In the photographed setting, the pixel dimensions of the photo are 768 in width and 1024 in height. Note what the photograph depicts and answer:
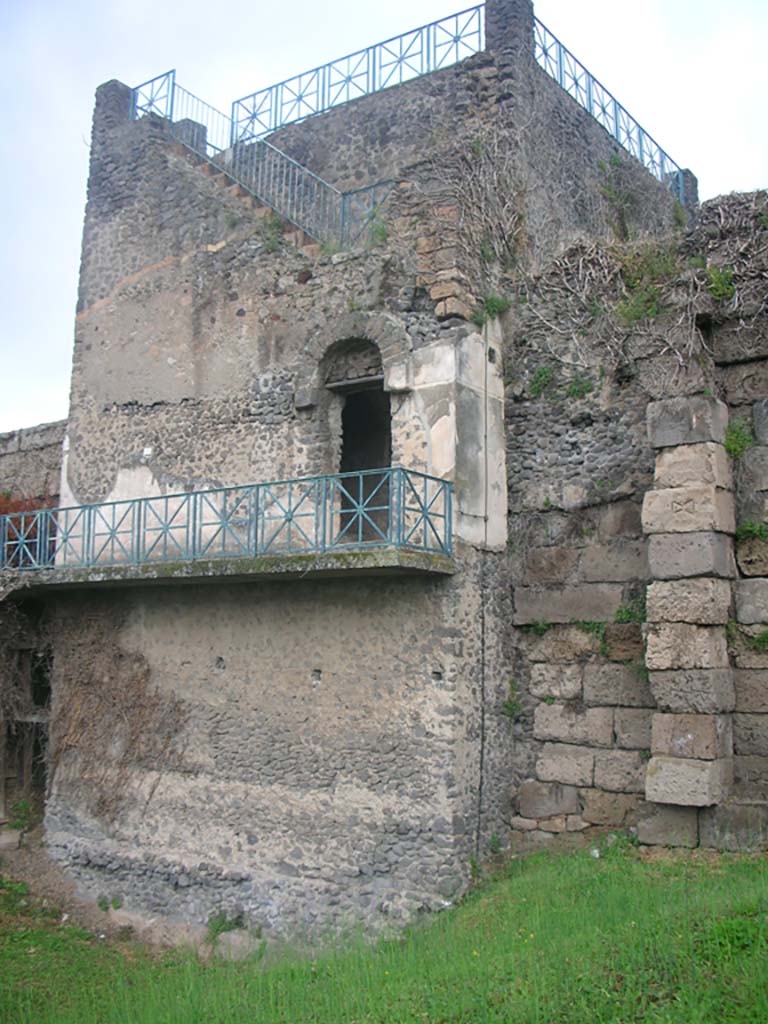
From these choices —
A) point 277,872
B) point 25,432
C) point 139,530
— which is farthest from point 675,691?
point 25,432

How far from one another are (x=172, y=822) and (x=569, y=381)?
6524 mm

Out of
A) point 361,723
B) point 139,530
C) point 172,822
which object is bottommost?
point 172,822

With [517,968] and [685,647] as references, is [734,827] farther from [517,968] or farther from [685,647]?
[517,968]

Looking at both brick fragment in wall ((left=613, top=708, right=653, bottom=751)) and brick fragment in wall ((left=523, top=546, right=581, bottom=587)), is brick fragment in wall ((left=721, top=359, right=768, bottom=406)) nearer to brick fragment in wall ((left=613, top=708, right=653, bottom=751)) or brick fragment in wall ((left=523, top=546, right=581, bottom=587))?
brick fragment in wall ((left=523, top=546, right=581, bottom=587))

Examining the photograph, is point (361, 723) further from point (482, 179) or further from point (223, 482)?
point (482, 179)

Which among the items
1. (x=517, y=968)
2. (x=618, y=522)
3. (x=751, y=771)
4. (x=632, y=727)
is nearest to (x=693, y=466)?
(x=618, y=522)

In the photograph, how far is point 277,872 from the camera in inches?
429

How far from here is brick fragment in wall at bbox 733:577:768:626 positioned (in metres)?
9.71

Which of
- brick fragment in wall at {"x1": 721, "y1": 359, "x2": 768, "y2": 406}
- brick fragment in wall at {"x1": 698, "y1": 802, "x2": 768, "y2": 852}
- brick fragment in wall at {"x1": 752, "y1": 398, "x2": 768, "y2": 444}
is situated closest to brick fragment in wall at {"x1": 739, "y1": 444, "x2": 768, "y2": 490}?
brick fragment in wall at {"x1": 752, "y1": 398, "x2": 768, "y2": 444}

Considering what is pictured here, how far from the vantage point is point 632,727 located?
10.2 metres

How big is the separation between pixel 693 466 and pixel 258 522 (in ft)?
14.7

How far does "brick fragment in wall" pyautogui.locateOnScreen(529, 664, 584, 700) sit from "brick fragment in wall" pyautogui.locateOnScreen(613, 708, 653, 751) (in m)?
0.49

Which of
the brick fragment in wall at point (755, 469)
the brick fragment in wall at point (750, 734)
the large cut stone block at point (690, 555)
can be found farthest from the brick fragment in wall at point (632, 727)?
the brick fragment in wall at point (755, 469)

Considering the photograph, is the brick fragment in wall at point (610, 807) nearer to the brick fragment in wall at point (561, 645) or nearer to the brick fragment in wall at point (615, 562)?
the brick fragment in wall at point (561, 645)
